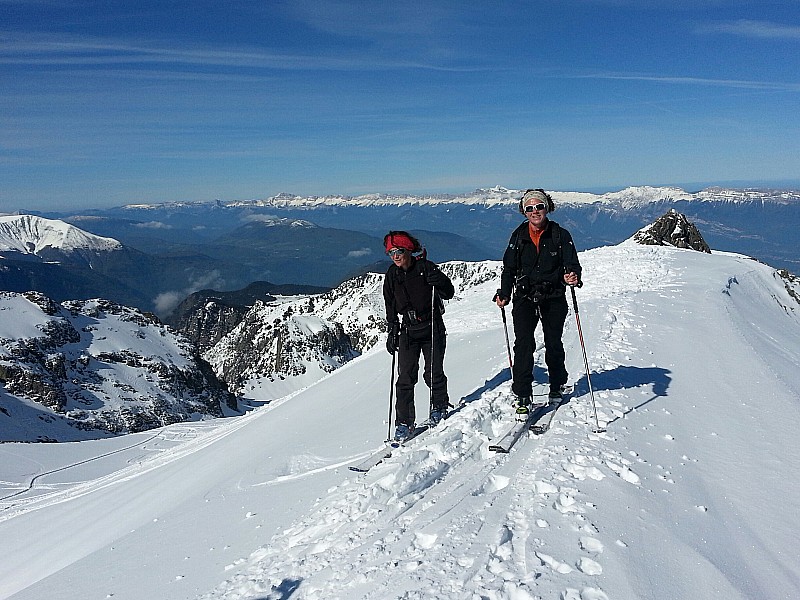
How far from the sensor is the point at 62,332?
410 ft

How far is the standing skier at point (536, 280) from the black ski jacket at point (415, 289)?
3.47 ft

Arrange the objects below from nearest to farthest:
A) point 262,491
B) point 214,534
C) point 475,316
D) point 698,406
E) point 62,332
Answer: point 214,534, point 262,491, point 698,406, point 475,316, point 62,332

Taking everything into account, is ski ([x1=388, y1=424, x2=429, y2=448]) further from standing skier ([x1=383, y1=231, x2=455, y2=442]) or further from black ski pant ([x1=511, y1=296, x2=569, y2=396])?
black ski pant ([x1=511, y1=296, x2=569, y2=396])

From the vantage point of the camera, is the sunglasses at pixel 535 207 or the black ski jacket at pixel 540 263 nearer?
the sunglasses at pixel 535 207

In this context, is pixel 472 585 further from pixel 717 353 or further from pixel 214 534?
pixel 717 353

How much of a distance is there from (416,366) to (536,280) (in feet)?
7.91

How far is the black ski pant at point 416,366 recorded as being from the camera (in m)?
8.41

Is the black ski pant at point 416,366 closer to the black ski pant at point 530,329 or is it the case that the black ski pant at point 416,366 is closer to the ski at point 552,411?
the black ski pant at point 530,329

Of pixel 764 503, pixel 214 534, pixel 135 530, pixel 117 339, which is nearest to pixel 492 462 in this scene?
pixel 764 503

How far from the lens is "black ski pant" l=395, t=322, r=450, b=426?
27.6 ft

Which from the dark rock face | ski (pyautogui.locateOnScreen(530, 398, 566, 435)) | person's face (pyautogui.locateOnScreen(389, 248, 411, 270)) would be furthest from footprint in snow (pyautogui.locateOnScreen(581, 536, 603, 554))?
the dark rock face

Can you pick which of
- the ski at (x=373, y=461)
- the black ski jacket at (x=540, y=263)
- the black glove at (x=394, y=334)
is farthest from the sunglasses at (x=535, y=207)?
the ski at (x=373, y=461)

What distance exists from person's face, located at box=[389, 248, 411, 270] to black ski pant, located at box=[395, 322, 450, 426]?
110 centimetres

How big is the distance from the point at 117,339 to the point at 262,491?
460ft
